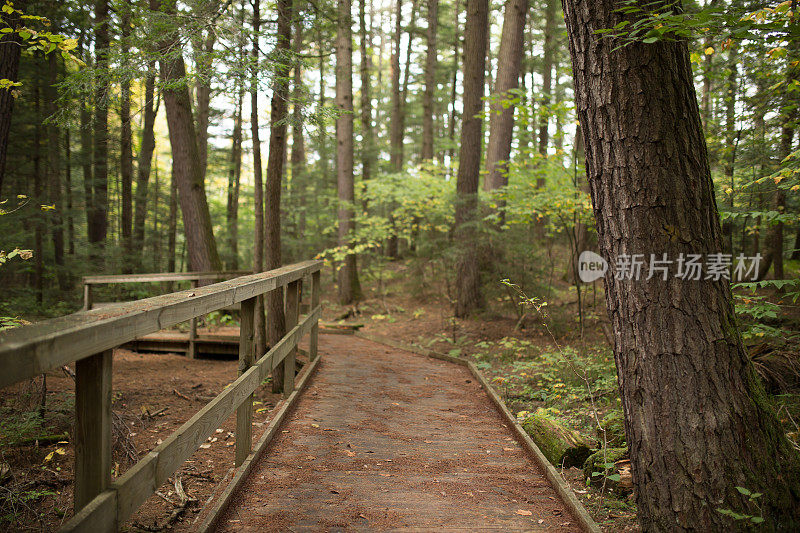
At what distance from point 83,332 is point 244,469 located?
78.2 inches

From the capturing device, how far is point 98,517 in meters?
1.81

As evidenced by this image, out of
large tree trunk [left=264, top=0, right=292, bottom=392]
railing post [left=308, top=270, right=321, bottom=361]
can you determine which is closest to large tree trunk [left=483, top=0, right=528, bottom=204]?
large tree trunk [left=264, top=0, right=292, bottom=392]

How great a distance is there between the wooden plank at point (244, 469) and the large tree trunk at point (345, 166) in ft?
30.4

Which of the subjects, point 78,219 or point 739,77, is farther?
point 78,219

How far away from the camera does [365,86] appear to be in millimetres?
20906

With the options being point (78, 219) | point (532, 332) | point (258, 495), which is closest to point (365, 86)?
point (78, 219)

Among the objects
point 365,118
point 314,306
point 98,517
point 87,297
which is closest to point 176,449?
point 98,517

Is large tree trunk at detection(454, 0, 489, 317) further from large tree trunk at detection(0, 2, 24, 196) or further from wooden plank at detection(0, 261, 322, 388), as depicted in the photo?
wooden plank at detection(0, 261, 322, 388)

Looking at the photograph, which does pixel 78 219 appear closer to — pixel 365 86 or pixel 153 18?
pixel 365 86

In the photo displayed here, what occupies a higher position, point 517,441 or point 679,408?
point 679,408

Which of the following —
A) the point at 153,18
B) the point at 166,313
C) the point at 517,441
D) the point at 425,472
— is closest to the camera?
the point at 166,313

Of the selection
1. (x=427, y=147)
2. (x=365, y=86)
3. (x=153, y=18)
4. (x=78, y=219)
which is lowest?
(x=78, y=219)

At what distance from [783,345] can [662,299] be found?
378cm

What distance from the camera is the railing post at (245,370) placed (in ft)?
11.8
